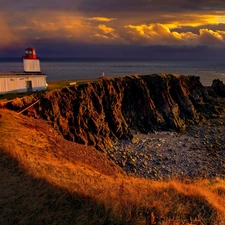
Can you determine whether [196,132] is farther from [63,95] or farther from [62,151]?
[62,151]

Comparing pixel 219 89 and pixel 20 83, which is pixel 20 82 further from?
pixel 219 89

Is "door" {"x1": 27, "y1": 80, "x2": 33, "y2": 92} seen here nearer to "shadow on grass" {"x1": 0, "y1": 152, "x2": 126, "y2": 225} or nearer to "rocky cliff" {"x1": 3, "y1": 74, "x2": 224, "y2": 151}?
"rocky cliff" {"x1": 3, "y1": 74, "x2": 224, "y2": 151}

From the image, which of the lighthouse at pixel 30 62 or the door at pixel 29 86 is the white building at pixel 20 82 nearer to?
the door at pixel 29 86

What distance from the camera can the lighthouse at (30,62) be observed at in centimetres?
4244

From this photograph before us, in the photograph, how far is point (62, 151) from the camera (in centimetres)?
2320

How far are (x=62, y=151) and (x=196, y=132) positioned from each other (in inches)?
1050

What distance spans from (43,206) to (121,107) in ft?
109

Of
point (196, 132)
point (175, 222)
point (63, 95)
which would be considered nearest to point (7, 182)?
point (175, 222)

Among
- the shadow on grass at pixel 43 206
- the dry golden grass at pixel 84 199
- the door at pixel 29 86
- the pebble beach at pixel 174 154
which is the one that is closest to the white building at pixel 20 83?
the door at pixel 29 86

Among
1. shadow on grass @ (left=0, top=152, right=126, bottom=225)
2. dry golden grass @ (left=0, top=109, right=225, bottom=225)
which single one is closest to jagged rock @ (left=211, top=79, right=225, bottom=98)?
dry golden grass @ (left=0, top=109, right=225, bottom=225)

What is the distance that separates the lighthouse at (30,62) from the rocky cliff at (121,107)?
7.90 m

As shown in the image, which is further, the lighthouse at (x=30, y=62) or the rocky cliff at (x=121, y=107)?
the lighthouse at (x=30, y=62)

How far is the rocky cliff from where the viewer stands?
113 feet

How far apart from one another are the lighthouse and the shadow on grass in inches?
1203
